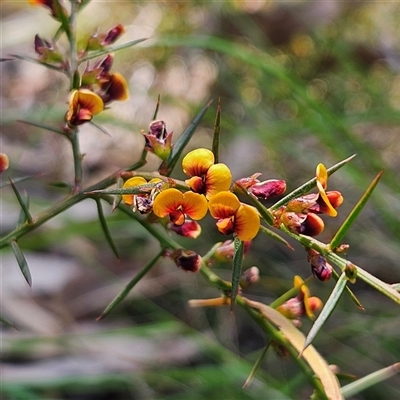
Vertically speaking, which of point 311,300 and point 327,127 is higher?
point 311,300

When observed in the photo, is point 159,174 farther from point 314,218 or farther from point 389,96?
point 389,96

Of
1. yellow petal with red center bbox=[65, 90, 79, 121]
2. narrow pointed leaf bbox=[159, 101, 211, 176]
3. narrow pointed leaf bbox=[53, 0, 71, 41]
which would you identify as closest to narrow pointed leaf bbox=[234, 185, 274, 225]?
narrow pointed leaf bbox=[159, 101, 211, 176]

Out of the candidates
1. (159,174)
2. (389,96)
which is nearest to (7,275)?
(159,174)

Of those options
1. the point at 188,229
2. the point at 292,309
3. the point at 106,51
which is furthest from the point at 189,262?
the point at 106,51

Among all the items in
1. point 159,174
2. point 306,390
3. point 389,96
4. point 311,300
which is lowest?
point 306,390

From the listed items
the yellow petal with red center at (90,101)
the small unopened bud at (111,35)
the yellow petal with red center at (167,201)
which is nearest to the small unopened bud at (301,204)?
the yellow petal with red center at (167,201)

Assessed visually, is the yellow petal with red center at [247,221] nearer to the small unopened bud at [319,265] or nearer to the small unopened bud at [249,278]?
the small unopened bud at [319,265]

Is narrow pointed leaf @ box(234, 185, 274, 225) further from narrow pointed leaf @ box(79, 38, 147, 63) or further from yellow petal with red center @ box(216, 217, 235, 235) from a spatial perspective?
narrow pointed leaf @ box(79, 38, 147, 63)
